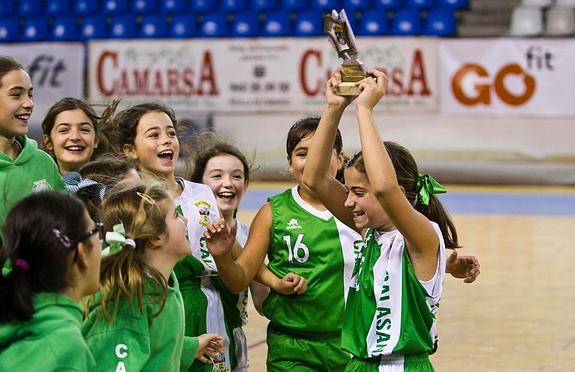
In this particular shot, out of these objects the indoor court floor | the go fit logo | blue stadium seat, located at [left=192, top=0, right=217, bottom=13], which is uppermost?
blue stadium seat, located at [left=192, top=0, right=217, bottom=13]

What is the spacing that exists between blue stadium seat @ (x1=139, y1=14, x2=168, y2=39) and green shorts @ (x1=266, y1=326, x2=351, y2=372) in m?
12.7

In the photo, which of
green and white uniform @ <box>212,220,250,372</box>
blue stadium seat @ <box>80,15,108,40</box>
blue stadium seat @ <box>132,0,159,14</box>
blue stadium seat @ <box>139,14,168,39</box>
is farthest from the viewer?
blue stadium seat @ <box>132,0,159,14</box>

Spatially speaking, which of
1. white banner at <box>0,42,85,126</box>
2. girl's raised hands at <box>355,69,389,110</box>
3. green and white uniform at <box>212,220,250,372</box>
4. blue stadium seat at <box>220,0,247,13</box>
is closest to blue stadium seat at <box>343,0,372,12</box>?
blue stadium seat at <box>220,0,247,13</box>

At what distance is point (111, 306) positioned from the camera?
292 cm

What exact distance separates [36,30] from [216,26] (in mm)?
3050

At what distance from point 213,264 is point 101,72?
12.0 m

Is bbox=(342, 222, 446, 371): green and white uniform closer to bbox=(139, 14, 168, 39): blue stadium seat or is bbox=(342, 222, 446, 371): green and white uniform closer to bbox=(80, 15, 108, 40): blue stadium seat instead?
bbox=(139, 14, 168, 39): blue stadium seat

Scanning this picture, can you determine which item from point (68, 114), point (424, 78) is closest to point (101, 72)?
point (424, 78)

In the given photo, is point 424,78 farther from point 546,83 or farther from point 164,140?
point 164,140

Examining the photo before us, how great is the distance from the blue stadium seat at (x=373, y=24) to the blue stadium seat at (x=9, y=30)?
18.4 ft

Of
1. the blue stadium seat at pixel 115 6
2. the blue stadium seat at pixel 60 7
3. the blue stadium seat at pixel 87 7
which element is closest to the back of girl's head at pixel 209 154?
the blue stadium seat at pixel 115 6

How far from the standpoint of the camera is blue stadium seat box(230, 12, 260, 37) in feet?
52.1

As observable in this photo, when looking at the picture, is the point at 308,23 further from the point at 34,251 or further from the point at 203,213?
the point at 34,251

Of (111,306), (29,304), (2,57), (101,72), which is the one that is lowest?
(101,72)
